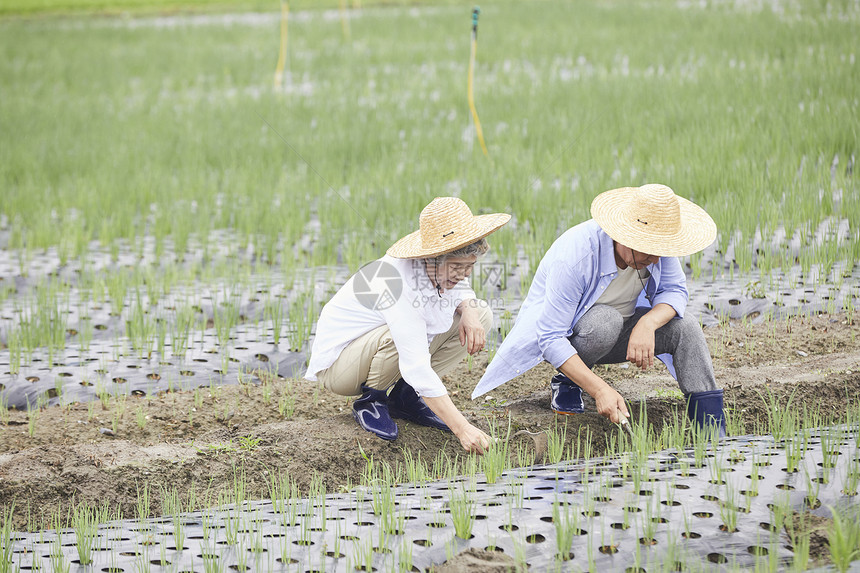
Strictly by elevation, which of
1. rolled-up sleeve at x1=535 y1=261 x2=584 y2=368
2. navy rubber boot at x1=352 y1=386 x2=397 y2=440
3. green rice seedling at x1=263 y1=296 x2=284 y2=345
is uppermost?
rolled-up sleeve at x1=535 y1=261 x2=584 y2=368

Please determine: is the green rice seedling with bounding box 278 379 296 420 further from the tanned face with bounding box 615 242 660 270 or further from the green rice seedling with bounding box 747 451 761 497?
the green rice seedling with bounding box 747 451 761 497

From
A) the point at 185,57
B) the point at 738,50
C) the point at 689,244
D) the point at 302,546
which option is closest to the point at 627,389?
the point at 689,244

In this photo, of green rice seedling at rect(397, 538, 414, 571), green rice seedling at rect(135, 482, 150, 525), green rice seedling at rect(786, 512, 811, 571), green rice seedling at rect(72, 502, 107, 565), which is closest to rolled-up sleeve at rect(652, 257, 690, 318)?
green rice seedling at rect(786, 512, 811, 571)

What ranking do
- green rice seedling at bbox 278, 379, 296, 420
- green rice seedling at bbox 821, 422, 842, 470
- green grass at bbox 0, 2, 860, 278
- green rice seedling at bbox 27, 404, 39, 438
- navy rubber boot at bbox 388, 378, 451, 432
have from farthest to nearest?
green grass at bbox 0, 2, 860, 278 → green rice seedling at bbox 278, 379, 296, 420 → green rice seedling at bbox 27, 404, 39, 438 → navy rubber boot at bbox 388, 378, 451, 432 → green rice seedling at bbox 821, 422, 842, 470

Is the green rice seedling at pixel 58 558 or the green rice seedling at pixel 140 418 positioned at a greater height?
the green rice seedling at pixel 58 558

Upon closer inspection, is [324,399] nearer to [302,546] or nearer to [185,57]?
[302,546]

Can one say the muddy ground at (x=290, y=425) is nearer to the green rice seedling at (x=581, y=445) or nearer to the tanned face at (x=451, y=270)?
the green rice seedling at (x=581, y=445)

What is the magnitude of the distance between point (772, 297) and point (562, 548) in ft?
7.45

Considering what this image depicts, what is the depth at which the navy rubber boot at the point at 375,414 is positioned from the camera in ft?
8.95

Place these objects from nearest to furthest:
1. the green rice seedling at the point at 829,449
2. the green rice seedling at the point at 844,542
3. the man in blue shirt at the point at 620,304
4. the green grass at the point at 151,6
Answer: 1. the green rice seedling at the point at 844,542
2. the green rice seedling at the point at 829,449
3. the man in blue shirt at the point at 620,304
4. the green grass at the point at 151,6

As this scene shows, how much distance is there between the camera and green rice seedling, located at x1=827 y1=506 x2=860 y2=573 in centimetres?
171

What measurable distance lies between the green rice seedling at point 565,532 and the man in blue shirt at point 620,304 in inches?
22.3

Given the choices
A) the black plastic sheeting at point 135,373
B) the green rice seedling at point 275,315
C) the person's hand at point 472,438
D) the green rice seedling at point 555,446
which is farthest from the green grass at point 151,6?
the person's hand at point 472,438

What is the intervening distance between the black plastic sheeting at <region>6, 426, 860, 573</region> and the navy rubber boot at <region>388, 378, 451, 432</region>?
51cm
